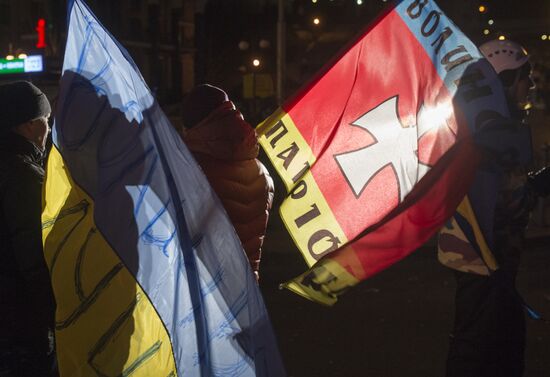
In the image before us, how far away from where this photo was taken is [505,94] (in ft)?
11.1

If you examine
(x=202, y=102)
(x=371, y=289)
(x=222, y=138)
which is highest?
(x=202, y=102)

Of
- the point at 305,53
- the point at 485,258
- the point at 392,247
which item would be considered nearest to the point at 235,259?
the point at 392,247

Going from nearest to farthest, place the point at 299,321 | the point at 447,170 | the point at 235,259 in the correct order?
the point at 235,259 → the point at 447,170 → the point at 299,321

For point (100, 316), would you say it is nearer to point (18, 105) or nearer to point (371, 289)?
point (18, 105)

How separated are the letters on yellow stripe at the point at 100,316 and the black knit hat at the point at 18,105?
524 millimetres

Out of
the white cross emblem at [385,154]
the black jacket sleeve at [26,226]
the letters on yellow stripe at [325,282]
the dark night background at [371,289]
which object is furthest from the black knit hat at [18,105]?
the dark night background at [371,289]

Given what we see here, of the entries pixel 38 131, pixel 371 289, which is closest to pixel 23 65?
pixel 371 289

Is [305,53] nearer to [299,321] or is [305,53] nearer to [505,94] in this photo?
[299,321]

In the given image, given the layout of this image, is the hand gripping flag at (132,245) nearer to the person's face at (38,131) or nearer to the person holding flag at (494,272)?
the person's face at (38,131)

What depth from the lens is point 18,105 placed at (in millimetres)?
2904

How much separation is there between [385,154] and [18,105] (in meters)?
1.42

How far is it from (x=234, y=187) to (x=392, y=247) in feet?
2.60

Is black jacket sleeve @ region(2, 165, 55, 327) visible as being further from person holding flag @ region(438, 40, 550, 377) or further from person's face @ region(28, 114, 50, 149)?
person holding flag @ region(438, 40, 550, 377)

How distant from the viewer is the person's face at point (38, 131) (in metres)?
2.93
